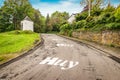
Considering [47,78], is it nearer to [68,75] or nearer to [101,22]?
[68,75]

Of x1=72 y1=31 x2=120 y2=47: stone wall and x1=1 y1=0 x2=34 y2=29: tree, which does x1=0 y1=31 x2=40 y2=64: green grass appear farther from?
x1=1 y1=0 x2=34 y2=29: tree

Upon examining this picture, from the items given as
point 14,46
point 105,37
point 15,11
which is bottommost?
point 14,46

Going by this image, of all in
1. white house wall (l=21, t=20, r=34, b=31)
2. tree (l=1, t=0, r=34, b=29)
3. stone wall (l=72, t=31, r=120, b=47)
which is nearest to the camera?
stone wall (l=72, t=31, r=120, b=47)

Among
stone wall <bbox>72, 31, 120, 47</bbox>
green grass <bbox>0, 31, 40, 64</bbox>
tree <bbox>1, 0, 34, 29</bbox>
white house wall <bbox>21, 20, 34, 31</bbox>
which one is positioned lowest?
green grass <bbox>0, 31, 40, 64</bbox>

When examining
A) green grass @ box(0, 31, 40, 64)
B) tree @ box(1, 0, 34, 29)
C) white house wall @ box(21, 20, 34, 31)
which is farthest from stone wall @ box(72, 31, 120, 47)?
tree @ box(1, 0, 34, 29)

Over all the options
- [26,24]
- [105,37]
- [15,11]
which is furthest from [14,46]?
[15,11]

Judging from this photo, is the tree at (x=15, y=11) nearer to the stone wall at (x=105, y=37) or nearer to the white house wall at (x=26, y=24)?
the white house wall at (x=26, y=24)

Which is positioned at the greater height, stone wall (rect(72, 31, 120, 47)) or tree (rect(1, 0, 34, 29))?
tree (rect(1, 0, 34, 29))

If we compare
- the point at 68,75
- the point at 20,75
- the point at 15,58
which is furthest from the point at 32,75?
the point at 15,58

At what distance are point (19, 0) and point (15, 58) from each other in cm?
6491

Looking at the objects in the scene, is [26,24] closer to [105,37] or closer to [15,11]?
[15,11]

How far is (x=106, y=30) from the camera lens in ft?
64.3

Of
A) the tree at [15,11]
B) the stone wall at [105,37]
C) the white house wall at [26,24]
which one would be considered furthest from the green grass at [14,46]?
the tree at [15,11]

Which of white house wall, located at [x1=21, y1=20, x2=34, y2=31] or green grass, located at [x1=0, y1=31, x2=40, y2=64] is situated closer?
green grass, located at [x1=0, y1=31, x2=40, y2=64]
